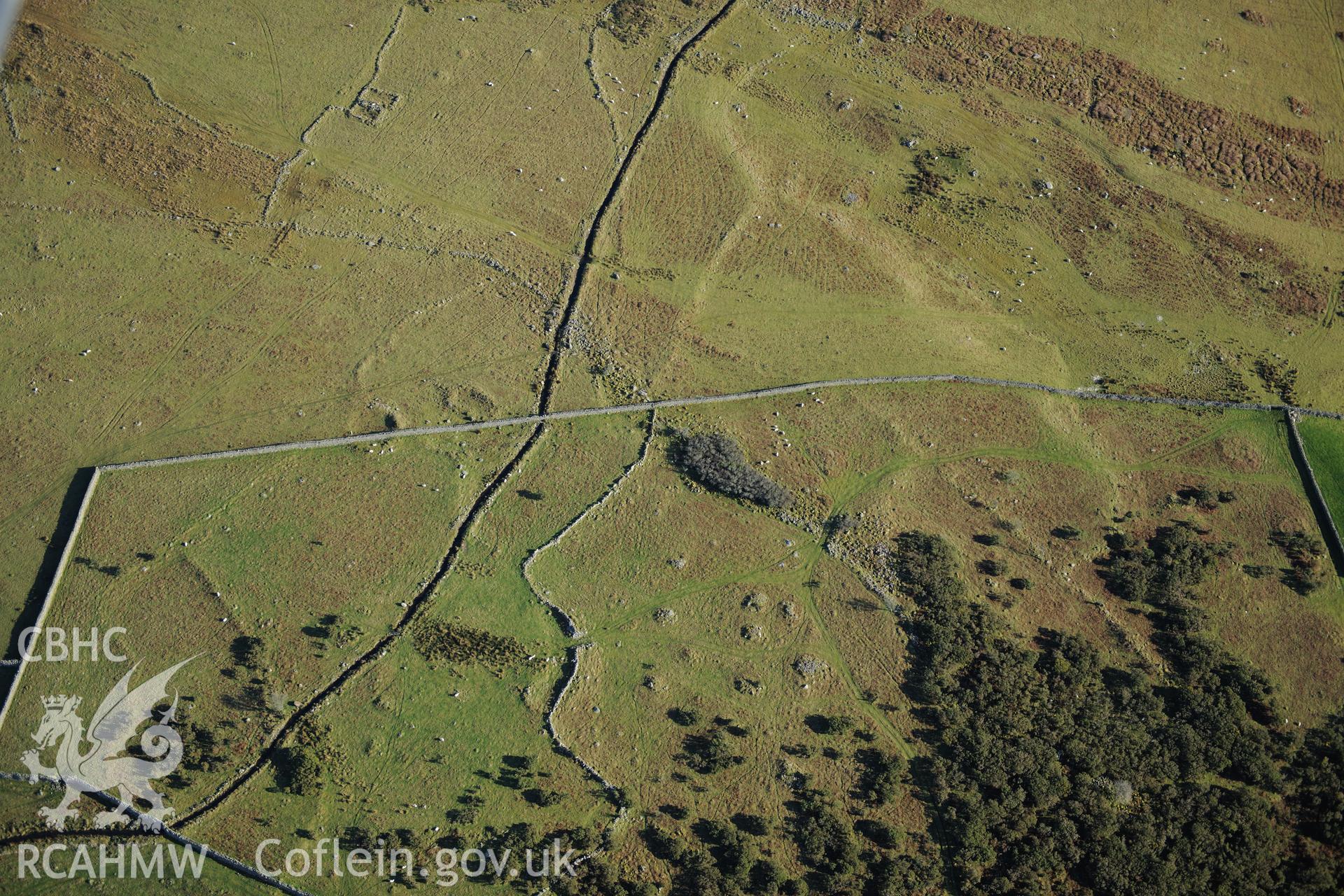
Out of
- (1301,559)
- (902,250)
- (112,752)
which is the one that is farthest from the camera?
(902,250)

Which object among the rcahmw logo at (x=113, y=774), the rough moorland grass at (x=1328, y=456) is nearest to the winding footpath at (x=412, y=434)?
the rcahmw logo at (x=113, y=774)

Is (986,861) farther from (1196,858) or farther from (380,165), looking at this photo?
(380,165)

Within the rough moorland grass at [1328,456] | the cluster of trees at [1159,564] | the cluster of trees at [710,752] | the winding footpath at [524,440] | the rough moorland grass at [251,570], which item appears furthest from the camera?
the rough moorland grass at [1328,456]

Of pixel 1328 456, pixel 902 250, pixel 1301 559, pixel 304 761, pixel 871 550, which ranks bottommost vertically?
pixel 1301 559

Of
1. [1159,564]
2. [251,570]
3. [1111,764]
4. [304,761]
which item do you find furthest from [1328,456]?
[251,570]

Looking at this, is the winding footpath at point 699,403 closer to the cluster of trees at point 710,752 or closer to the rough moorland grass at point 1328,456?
the rough moorland grass at point 1328,456

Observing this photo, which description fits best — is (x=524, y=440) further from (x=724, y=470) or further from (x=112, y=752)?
(x=112, y=752)
